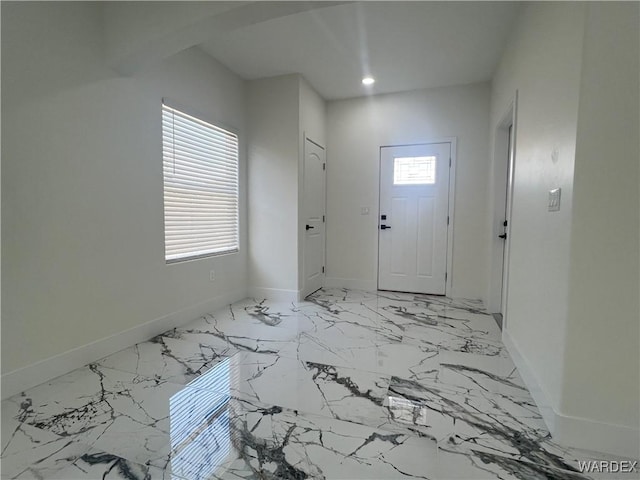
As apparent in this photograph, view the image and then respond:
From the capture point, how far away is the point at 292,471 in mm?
1359

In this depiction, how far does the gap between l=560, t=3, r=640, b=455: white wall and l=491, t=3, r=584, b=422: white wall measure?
2.1 inches

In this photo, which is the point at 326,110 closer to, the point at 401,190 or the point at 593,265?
the point at 401,190

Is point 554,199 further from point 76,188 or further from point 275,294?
point 275,294

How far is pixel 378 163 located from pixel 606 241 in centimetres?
334

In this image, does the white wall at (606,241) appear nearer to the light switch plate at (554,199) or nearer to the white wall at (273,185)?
the light switch plate at (554,199)

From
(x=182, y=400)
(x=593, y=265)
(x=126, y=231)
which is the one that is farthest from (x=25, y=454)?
(x=593, y=265)

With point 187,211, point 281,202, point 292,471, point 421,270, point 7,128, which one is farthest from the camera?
point 421,270

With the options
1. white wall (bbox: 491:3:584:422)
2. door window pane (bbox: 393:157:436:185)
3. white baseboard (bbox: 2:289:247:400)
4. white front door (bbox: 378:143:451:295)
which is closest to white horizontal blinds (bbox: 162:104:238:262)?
white baseboard (bbox: 2:289:247:400)

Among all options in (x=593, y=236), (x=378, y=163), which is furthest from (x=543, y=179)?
(x=378, y=163)

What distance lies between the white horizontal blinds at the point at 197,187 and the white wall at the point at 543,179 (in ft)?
9.75

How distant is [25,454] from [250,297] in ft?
9.28

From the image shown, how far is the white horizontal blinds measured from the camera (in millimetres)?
3062

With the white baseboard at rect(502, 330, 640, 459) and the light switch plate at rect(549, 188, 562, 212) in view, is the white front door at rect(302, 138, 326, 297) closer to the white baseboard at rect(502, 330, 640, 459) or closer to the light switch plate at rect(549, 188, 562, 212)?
the light switch plate at rect(549, 188, 562, 212)

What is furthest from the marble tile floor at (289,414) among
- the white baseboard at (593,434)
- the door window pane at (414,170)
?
the door window pane at (414,170)
